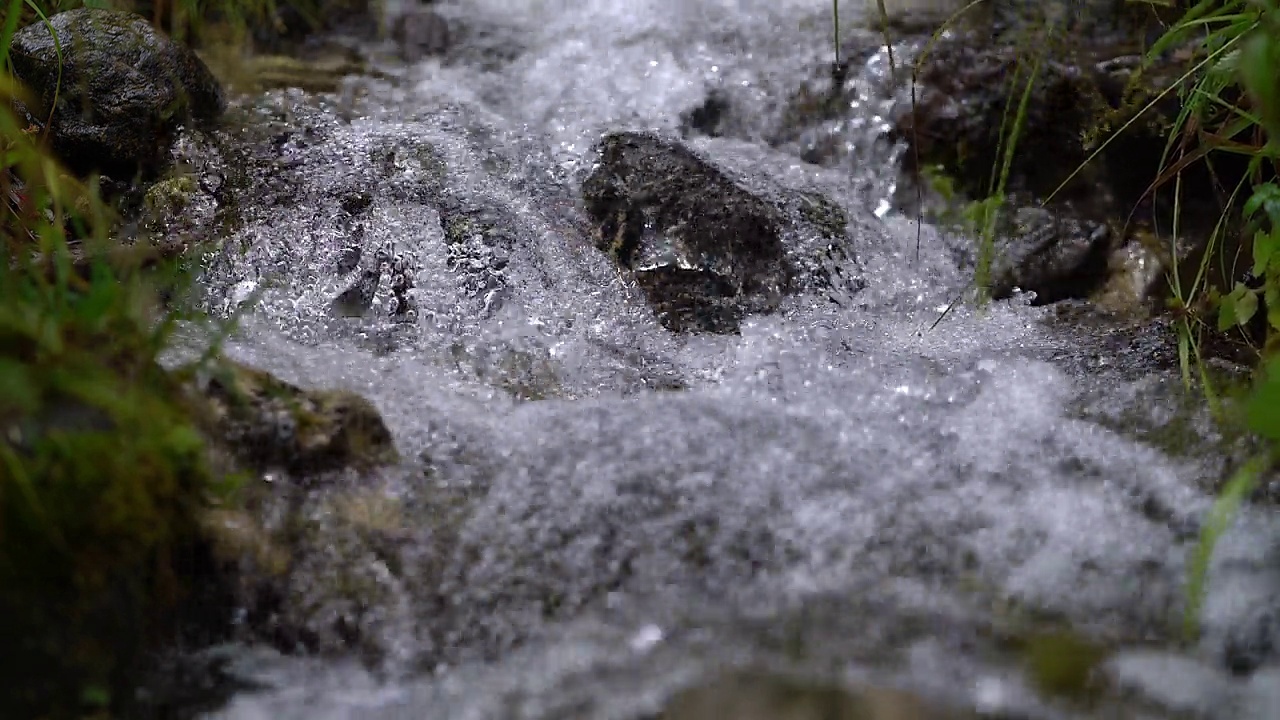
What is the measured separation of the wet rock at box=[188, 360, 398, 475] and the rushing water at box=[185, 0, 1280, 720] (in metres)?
0.08

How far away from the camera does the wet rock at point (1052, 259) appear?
256 cm

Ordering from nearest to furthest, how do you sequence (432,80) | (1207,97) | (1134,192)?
(1207,97), (1134,192), (432,80)

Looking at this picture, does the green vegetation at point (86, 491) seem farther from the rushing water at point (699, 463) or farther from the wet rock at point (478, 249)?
the wet rock at point (478, 249)

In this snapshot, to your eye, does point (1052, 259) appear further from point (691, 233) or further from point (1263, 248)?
point (691, 233)

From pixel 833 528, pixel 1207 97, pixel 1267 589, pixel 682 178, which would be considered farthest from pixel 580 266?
pixel 1267 589

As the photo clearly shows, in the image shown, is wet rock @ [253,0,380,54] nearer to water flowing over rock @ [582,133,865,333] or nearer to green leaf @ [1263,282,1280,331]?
water flowing over rock @ [582,133,865,333]

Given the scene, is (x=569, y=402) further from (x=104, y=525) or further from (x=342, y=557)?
(x=104, y=525)

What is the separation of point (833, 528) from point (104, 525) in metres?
1.04

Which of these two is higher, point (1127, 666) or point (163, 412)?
point (163, 412)

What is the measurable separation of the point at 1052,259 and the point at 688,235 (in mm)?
1018

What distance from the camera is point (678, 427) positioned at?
1761mm

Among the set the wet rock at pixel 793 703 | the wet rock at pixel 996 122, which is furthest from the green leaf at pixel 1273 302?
the wet rock at pixel 793 703

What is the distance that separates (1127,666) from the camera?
128 cm

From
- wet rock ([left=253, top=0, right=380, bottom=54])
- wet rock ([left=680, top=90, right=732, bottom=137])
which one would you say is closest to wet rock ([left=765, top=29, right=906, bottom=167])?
Answer: wet rock ([left=680, top=90, right=732, bottom=137])
